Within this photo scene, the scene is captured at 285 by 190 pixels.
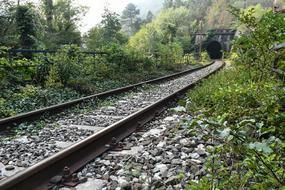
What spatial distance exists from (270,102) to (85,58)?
8.87 meters

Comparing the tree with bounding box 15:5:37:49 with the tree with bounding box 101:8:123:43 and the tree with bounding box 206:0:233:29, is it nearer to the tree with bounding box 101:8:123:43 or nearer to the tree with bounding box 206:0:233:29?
the tree with bounding box 101:8:123:43

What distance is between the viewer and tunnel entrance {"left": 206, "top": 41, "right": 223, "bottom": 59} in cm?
5466

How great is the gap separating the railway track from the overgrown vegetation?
1.12m

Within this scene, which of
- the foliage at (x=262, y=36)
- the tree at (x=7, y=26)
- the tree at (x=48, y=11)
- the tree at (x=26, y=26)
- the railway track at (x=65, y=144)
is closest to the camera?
the railway track at (x=65, y=144)

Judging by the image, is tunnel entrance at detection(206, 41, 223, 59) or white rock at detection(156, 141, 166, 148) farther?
tunnel entrance at detection(206, 41, 223, 59)

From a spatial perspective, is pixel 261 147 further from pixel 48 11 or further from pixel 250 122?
pixel 48 11

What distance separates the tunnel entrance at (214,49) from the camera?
54.7 meters

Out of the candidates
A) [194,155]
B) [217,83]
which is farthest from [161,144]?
[217,83]

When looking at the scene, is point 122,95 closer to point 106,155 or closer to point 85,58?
point 85,58

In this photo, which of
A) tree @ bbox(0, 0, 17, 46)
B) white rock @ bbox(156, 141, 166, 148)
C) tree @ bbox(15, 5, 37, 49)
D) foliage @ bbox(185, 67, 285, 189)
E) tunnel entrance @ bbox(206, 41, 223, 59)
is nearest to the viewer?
foliage @ bbox(185, 67, 285, 189)

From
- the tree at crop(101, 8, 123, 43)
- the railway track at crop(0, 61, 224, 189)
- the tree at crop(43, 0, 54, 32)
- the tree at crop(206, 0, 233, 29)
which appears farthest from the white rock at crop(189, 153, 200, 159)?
the tree at crop(206, 0, 233, 29)

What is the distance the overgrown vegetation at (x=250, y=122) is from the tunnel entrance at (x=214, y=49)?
48699mm

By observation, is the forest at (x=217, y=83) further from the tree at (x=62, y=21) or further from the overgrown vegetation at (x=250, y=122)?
the tree at (x=62, y=21)

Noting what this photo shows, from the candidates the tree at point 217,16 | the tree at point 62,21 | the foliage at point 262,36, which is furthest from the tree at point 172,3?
the foliage at point 262,36
